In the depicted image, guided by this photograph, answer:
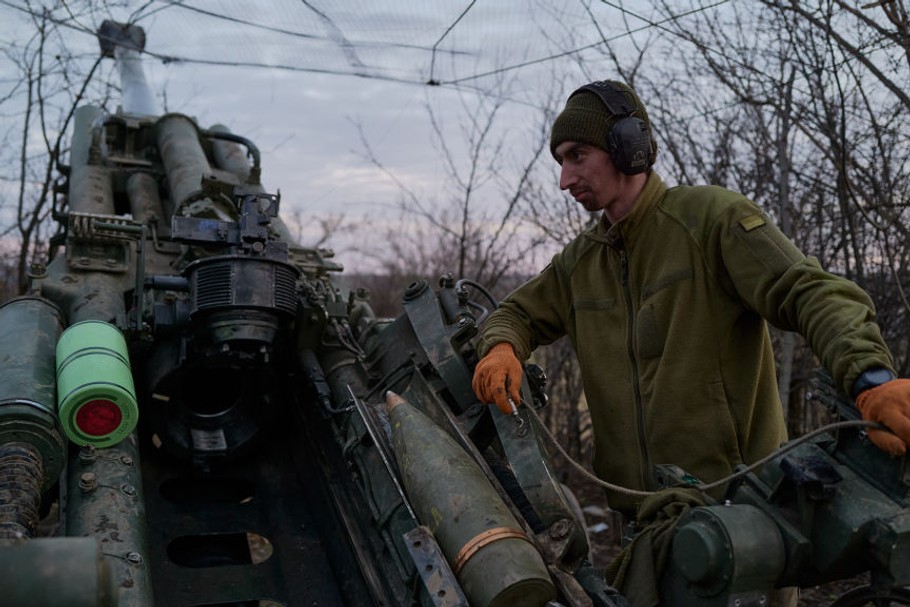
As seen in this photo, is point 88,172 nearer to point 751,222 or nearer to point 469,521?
point 469,521

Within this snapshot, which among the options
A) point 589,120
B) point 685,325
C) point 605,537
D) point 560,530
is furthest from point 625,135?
point 605,537

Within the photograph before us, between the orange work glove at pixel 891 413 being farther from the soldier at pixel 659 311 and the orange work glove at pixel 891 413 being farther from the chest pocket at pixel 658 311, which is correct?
the chest pocket at pixel 658 311

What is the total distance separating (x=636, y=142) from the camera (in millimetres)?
3371

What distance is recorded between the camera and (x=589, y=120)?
3.41 meters

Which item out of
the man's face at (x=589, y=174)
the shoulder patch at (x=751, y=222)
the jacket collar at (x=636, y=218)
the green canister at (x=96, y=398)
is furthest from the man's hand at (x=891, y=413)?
the green canister at (x=96, y=398)

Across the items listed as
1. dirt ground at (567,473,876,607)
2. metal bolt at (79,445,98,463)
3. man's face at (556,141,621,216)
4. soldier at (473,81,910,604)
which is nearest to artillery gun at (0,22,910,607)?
metal bolt at (79,445,98,463)

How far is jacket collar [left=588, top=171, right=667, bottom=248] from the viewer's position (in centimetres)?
347

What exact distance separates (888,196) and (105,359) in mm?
4987

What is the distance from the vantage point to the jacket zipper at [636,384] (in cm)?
341

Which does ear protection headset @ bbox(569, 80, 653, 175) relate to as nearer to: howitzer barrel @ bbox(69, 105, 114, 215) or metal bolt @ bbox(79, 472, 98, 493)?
metal bolt @ bbox(79, 472, 98, 493)

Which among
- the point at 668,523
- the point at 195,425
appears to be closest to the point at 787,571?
the point at 668,523

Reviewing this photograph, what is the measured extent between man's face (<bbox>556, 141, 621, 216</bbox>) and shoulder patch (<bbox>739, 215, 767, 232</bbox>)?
545 mm

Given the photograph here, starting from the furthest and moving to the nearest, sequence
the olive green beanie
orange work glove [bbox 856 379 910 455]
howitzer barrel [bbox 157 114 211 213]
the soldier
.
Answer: howitzer barrel [bbox 157 114 211 213], the olive green beanie, the soldier, orange work glove [bbox 856 379 910 455]

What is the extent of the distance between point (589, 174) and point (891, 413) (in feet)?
5.03
